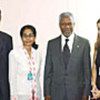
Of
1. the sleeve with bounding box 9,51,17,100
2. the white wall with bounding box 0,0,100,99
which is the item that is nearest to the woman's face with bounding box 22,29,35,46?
the sleeve with bounding box 9,51,17,100

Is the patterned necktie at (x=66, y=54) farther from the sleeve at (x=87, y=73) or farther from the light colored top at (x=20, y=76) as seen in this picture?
the light colored top at (x=20, y=76)

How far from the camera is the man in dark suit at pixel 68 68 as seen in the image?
9.27 feet

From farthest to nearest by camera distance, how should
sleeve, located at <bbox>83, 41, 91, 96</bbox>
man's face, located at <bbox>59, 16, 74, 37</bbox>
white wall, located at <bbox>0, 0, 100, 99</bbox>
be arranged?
white wall, located at <bbox>0, 0, 100, 99</bbox> < man's face, located at <bbox>59, 16, 74, 37</bbox> < sleeve, located at <bbox>83, 41, 91, 96</bbox>

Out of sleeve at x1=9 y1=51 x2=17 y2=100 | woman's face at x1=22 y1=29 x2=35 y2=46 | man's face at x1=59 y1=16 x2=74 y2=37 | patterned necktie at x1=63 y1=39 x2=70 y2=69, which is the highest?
man's face at x1=59 y1=16 x2=74 y2=37

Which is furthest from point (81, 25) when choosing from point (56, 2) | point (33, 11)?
point (33, 11)

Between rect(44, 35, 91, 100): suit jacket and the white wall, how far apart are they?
0.74 metres

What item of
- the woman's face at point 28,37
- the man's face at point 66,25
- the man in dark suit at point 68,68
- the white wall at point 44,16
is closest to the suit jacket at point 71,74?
the man in dark suit at point 68,68

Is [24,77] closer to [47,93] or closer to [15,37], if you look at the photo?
[47,93]

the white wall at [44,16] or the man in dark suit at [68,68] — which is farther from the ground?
the white wall at [44,16]

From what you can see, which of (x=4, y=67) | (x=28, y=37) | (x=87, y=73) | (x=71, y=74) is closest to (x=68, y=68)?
(x=71, y=74)

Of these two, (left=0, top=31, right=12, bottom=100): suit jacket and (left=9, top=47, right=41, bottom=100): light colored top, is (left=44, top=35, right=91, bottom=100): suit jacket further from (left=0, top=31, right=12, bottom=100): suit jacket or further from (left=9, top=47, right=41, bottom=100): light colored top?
(left=0, top=31, right=12, bottom=100): suit jacket

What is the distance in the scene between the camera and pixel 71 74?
2826 millimetres

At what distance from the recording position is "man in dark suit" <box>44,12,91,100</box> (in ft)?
9.27

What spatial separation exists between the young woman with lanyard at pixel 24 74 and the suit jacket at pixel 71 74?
0.15 m
